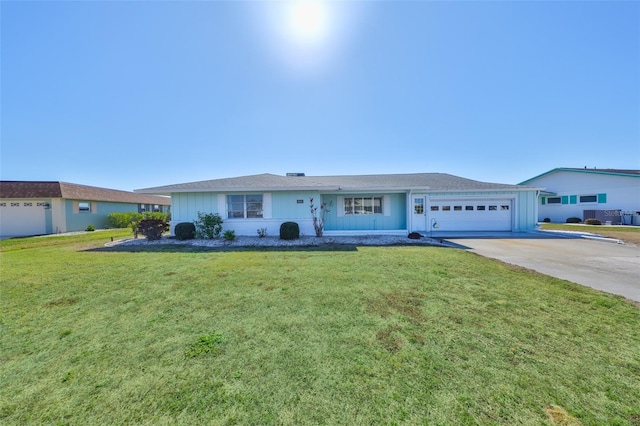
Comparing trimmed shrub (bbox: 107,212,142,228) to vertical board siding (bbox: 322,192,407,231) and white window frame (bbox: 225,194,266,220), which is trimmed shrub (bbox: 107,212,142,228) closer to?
white window frame (bbox: 225,194,266,220)

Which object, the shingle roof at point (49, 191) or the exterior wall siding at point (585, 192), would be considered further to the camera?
the exterior wall siding at point (585, 192)

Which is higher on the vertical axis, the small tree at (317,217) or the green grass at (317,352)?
the small tree at (317,217)

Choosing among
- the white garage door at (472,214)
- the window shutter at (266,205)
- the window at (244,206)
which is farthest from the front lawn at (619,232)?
the window at (244,206)

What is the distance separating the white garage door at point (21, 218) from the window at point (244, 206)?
1437 cm

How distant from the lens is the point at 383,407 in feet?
6.48

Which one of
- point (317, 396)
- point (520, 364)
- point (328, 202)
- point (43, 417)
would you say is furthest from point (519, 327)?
point (328, 202)

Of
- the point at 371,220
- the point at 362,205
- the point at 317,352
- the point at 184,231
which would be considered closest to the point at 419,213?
the point at 371,220

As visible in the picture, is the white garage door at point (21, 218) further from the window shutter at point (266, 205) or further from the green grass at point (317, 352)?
the green grass at point (317, 352)

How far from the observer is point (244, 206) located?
40.9 feet

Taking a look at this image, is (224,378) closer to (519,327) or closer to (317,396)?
(317,396)

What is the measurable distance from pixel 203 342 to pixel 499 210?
657 inches

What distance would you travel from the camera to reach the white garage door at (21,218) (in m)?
16.2

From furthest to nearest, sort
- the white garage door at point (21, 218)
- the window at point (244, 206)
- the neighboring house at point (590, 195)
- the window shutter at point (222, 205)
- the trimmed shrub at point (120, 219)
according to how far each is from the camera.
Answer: the trimmed shrub at point (120, 219) → the neighboring house at point (590, 195) → the white garage door at point (21, 218) → the window at point (244, 206) → the window shutter at point (222, 205)

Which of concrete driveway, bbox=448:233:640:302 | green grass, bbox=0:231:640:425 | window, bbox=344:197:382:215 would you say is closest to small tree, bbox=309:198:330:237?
window, bbox=344:197:382:215
